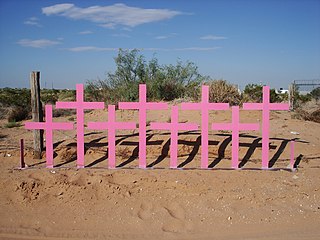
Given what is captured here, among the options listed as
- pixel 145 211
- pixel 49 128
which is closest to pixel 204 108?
pixel 145 211

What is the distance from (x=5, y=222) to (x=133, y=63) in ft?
54.3

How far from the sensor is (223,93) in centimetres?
1709

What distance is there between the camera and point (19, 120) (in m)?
15.2

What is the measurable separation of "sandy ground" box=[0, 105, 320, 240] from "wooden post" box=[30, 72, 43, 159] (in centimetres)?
23

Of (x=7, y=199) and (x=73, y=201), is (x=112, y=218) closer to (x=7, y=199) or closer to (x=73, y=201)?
(x=73, y=201)

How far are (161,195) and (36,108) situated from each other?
3.38m

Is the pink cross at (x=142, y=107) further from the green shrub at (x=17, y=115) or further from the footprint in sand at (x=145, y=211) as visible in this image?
the green shrub at (x=17, y=115)

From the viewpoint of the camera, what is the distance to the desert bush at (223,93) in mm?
16984

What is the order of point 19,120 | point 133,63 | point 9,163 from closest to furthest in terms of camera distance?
1. point 9,163
2. point 19,120
3. point 133,63

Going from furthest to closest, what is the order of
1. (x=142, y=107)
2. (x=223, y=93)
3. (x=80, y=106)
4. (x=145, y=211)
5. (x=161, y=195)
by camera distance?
1. (x=223, y=93)
2. (x=80, y=106)
3. (x=142, y=107)
4. (x=161, y=195)
5. (x=145, y=211)

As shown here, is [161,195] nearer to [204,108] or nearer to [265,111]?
[204,108]

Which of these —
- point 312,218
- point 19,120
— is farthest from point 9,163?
point 19,120

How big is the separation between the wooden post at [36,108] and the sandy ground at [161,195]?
0.23 metres

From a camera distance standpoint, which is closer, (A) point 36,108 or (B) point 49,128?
(B) point 49,128
